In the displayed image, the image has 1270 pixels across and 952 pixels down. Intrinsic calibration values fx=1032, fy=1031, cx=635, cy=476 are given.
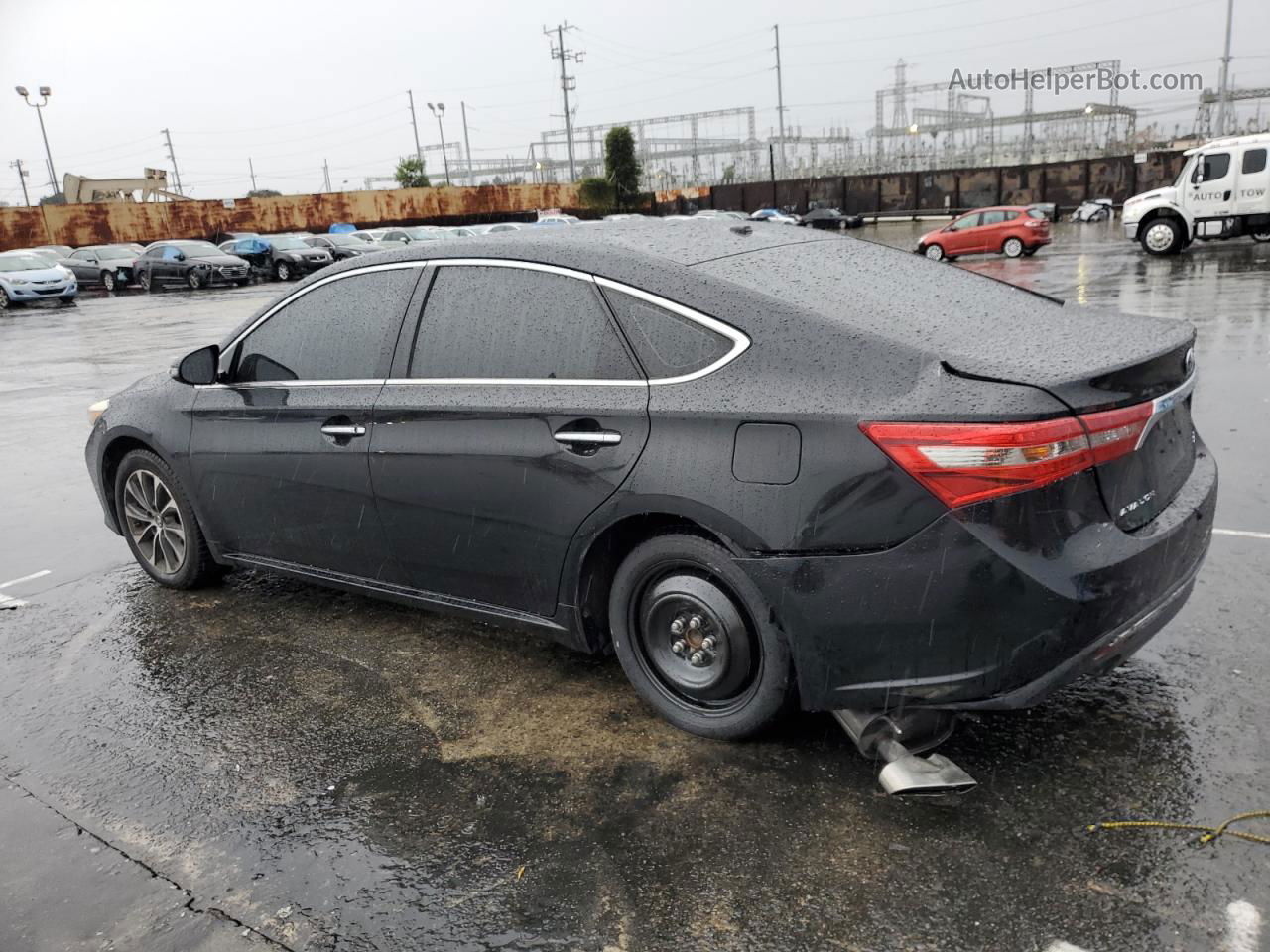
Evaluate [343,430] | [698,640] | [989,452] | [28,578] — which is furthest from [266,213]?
[989,452]

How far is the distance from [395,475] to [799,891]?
2135 millimetres

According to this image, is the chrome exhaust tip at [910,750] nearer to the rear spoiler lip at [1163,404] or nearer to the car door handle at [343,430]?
the rear spoiler lip at [1163,404]

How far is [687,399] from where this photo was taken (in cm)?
316

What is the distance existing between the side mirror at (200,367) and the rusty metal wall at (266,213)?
4348 centimetres

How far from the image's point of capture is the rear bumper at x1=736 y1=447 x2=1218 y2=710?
2711mm

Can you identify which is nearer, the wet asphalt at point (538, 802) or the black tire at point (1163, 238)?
the wet asphalt at point (538, 802)

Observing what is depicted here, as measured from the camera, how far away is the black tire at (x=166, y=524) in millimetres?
5012

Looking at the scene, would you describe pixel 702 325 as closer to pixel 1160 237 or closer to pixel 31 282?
pixel 1160 237

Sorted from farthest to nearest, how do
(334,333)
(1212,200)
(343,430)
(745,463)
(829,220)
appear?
1. (829,220)
2. (1212,200)
3. (334,333)
4. (343,430)
5. (745,463)

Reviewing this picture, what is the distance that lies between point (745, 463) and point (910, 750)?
3.23ft

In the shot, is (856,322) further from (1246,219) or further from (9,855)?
Answer: (1246,219)

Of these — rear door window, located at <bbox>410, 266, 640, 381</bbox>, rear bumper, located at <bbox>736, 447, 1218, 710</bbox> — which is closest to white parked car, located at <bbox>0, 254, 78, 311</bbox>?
rear door window, located at <bbox>410, 266, 640, 381</bbox>

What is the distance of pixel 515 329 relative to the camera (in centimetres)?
370

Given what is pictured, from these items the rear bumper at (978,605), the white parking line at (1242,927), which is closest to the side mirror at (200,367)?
the rear bumper at (978,605)
